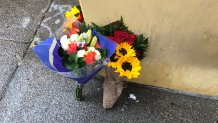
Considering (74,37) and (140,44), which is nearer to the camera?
(74,37)

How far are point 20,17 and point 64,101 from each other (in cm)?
150

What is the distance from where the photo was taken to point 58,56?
7.61ft

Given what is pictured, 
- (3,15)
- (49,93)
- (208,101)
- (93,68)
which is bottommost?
(3,15)

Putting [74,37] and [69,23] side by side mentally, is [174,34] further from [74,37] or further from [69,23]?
[69,23]

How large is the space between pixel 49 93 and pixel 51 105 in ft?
0.50

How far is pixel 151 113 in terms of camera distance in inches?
111

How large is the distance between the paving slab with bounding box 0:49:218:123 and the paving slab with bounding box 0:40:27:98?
12 centimetres

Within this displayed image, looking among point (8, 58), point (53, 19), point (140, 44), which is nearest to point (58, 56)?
point (140, 44)

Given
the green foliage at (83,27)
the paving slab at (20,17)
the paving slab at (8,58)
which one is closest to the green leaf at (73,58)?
the green foliage at (83,27)

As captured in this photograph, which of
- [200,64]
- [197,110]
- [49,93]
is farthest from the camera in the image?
[49,93]

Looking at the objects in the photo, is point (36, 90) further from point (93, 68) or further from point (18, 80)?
point (93, 68)

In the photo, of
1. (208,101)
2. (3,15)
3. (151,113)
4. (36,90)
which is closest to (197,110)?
(208,101)

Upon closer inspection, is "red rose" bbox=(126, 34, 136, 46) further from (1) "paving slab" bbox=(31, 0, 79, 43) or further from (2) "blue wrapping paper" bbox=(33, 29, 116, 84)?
(1) "paving slab" bbox=(31, 0, 79, 43)

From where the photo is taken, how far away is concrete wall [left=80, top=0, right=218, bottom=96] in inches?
85.2
